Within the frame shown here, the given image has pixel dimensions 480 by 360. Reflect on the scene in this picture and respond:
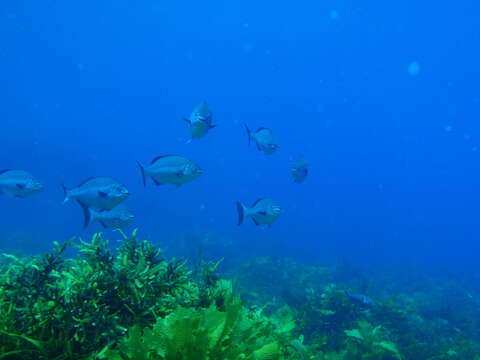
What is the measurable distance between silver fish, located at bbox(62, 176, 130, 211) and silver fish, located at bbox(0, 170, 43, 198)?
115 centimetres

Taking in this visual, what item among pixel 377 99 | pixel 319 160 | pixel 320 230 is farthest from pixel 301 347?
pixel 377 99

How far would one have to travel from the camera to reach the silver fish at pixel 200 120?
5.24m

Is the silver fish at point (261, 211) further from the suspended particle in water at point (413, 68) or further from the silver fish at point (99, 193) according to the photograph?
the suspended particle in water at point (413, 68)

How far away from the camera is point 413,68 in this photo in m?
174

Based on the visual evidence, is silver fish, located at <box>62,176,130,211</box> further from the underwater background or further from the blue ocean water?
the blue ocean water

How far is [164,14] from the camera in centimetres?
16338

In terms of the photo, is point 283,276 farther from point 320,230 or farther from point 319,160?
point 319,160

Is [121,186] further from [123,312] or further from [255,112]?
[255,112]

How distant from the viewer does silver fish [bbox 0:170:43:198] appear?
5.40m

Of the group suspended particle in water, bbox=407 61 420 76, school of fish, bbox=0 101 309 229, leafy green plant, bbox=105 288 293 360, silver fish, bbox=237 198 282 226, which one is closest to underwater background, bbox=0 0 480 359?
suspended particle in water, bbox=407 61 420 76

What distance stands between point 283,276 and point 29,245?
17783 millimetres

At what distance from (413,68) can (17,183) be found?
204 m

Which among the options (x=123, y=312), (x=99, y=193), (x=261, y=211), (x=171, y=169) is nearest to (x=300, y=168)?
(x=261, y=211)

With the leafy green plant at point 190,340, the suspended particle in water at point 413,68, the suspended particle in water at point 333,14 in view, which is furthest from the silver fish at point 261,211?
the suspended particle in water at point 413,68
